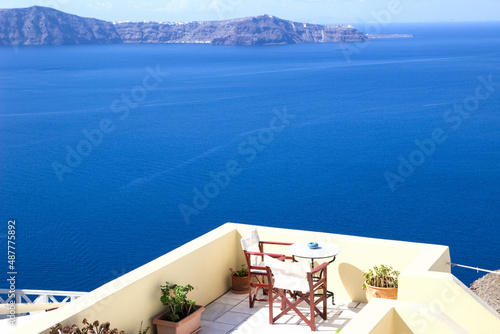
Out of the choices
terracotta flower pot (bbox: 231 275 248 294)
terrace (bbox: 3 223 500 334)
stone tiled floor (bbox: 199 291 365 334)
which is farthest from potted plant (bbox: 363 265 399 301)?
terracotta flower pot (bbox: 231 275 248 294)

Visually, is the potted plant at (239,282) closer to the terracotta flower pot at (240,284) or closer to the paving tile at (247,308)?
the terracotta flower pot at (240,284)

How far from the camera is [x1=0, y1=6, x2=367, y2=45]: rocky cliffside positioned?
322 ft

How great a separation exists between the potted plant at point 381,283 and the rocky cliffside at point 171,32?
9208 cm

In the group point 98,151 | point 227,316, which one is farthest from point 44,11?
point 227,316

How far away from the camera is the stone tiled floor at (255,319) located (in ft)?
18.9

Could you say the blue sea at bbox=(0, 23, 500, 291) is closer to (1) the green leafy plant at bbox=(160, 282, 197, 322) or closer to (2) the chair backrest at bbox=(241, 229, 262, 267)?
(2) the chair backrest at bbox=(241, 229, 262, 267)

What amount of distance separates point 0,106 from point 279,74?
3437 cm

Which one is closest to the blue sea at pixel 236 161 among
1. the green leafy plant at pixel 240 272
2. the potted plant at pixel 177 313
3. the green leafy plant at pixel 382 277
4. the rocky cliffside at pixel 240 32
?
the green leafy plant at pixel 240 272

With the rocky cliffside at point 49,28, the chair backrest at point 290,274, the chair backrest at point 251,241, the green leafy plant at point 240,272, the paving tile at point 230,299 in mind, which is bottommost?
the paving tile at point 230,299

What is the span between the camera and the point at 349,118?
56.7m

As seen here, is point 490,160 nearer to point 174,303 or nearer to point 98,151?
point 98,151

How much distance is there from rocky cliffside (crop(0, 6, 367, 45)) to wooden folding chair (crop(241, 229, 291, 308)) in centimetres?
9121

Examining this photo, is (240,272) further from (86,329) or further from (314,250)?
(86,329)

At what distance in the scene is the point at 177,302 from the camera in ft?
18.6
